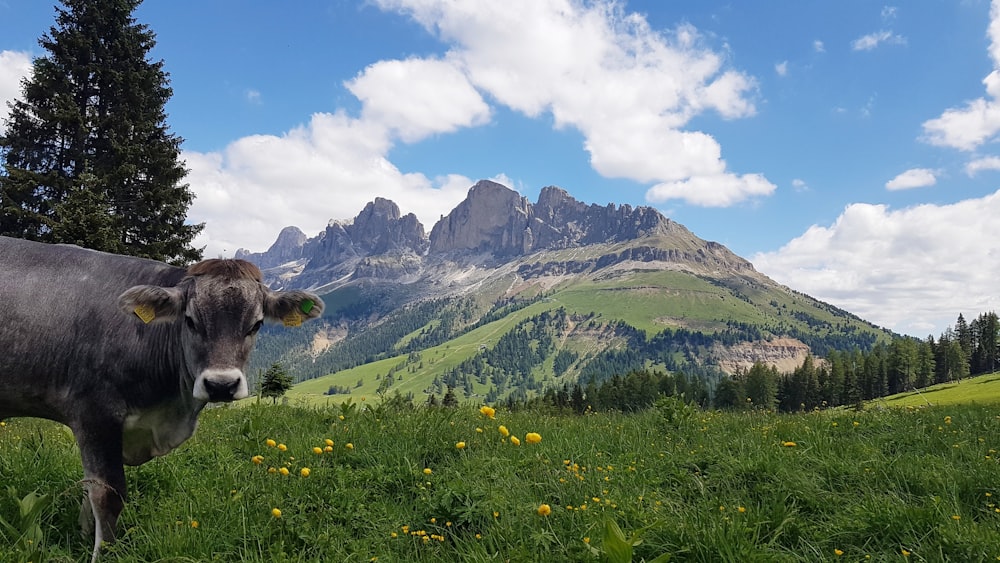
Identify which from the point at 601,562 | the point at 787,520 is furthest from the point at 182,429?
the point at 787,520

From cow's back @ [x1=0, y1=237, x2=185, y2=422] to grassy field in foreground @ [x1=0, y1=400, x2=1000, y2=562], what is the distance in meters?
0.93

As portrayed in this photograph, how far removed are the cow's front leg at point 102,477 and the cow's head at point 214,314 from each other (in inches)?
35.5

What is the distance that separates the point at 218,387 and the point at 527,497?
10.0ft

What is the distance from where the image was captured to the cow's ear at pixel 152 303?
486 centimetres

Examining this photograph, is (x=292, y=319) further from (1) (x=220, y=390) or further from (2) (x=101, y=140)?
(2) (x=101, y=140)

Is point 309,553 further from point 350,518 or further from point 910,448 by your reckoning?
point 910,448

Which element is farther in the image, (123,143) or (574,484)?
(123,143)

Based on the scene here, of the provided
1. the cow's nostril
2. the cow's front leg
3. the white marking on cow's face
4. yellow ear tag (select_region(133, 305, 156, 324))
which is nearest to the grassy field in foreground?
the cow's front leg

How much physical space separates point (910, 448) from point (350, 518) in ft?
24.2

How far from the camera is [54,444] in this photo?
23.5 feet

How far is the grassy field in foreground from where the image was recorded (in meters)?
3.87

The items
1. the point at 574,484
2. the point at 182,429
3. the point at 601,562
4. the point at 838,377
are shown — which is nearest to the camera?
the point at 601,562

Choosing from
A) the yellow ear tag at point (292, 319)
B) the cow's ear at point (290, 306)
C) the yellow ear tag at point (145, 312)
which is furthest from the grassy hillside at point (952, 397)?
the yellow ear tag at point (145, 312)

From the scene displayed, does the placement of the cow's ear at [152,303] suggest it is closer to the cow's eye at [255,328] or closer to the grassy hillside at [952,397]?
the cow's eye at [255,328]
